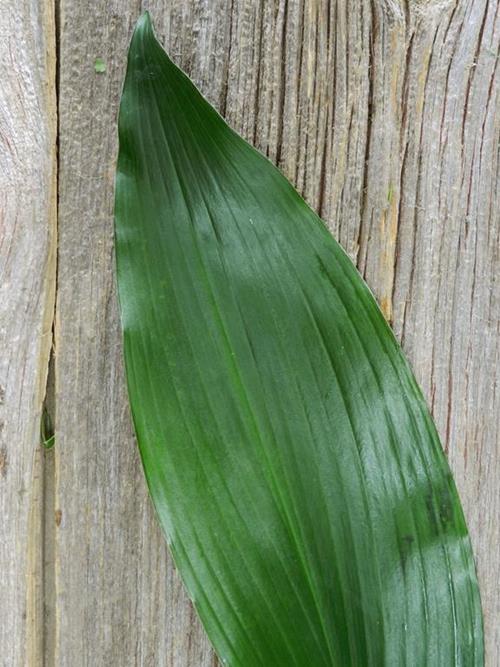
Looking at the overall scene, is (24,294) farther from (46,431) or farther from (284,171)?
(284,171)

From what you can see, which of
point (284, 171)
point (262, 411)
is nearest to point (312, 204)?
point (284, 171)

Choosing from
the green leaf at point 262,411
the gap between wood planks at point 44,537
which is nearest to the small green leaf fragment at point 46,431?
the gap between wood planks at point 44,537

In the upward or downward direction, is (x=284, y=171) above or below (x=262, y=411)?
above

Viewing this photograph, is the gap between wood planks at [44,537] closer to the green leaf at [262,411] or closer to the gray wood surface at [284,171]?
the gray wood surface at [284,171]

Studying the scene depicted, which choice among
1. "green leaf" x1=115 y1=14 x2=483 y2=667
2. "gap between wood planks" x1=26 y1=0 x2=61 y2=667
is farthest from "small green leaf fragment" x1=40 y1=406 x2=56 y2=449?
"green leaf" x1=115 y1=14 x2=483 y2=667

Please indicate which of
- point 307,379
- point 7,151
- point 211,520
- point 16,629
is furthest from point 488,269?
point 16,629

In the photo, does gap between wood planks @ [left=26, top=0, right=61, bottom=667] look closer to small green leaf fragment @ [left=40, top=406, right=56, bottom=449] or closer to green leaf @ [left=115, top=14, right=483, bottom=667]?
small green leaf fragment @ [left=40, top=406, right=56, bottom=449]
